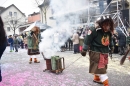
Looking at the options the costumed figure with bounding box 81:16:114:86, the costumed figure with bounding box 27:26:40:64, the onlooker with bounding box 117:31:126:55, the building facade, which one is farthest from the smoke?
the building facade

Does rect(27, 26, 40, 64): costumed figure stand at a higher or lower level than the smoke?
lower

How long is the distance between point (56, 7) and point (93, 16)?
10.2ft

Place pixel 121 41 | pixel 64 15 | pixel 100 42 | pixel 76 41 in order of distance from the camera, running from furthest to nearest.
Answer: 1. pixel 76 41
2. pixel 64 15
3. pixel 121 41
4. pixel 100 42

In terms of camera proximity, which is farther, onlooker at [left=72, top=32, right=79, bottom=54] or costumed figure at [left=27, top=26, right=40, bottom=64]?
onlooker at [left=72, top=32, right=79, bottom=54]

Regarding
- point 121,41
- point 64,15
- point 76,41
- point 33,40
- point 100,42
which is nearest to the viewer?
point 100,42

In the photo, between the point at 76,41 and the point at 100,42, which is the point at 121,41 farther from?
the point at 100,42

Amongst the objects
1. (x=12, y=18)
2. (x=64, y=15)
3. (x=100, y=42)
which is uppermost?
(x=12, y=18)

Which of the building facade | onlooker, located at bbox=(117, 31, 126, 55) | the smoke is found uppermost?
the building facade

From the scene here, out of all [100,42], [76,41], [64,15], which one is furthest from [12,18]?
[100,42]

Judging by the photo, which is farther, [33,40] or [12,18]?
[12,18]

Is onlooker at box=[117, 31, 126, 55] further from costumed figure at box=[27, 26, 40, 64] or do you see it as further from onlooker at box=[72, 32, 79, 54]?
costumed figure at box=[27, 26, 40, 64]

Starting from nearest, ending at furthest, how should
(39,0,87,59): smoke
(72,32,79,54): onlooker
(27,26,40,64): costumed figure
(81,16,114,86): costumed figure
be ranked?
1. (81,16,114,86): costumed figure
2. (27,26,40,64): costumed figure
3. (39,0,87,59): smoke
4. (72,32,79,54): onlooker

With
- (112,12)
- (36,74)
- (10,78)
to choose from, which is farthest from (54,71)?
(112,12)

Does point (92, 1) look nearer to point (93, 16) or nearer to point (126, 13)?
point (93, 16)
